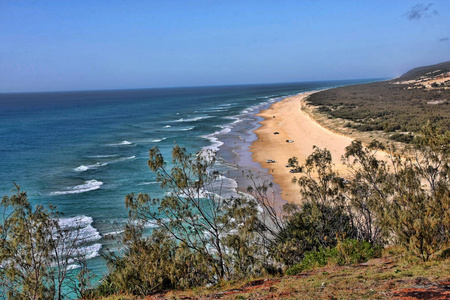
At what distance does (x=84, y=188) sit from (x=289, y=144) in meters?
34.0

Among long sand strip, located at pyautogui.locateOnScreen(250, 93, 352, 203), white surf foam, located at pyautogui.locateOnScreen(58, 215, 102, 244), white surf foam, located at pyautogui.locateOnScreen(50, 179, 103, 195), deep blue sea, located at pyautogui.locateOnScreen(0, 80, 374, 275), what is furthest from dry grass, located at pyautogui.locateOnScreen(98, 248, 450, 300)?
white surf foam, located at pyautogui.locateOnScreen(50, 179, 103, 195)

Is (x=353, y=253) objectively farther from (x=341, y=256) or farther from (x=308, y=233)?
(x=308, y=233)

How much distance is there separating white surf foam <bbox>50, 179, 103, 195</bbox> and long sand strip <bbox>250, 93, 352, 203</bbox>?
829 inches

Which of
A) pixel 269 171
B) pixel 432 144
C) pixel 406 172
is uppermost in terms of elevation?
pixel 432 144

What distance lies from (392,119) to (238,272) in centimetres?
6166

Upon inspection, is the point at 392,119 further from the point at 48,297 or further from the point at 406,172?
the point at 48,297

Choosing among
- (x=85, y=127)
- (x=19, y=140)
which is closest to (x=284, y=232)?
(x=19, y=140)

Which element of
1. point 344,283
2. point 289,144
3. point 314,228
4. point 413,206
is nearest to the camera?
point 344,283

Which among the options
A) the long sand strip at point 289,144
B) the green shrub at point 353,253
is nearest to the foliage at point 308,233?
the green shrub at point 353,253

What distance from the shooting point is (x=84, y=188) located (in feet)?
128

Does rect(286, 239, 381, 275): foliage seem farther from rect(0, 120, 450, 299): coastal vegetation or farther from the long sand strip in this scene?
the long sand strip

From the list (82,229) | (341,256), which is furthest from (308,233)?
(82,229)

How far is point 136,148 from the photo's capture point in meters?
59.6

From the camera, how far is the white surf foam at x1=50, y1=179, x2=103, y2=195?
1483 inches
